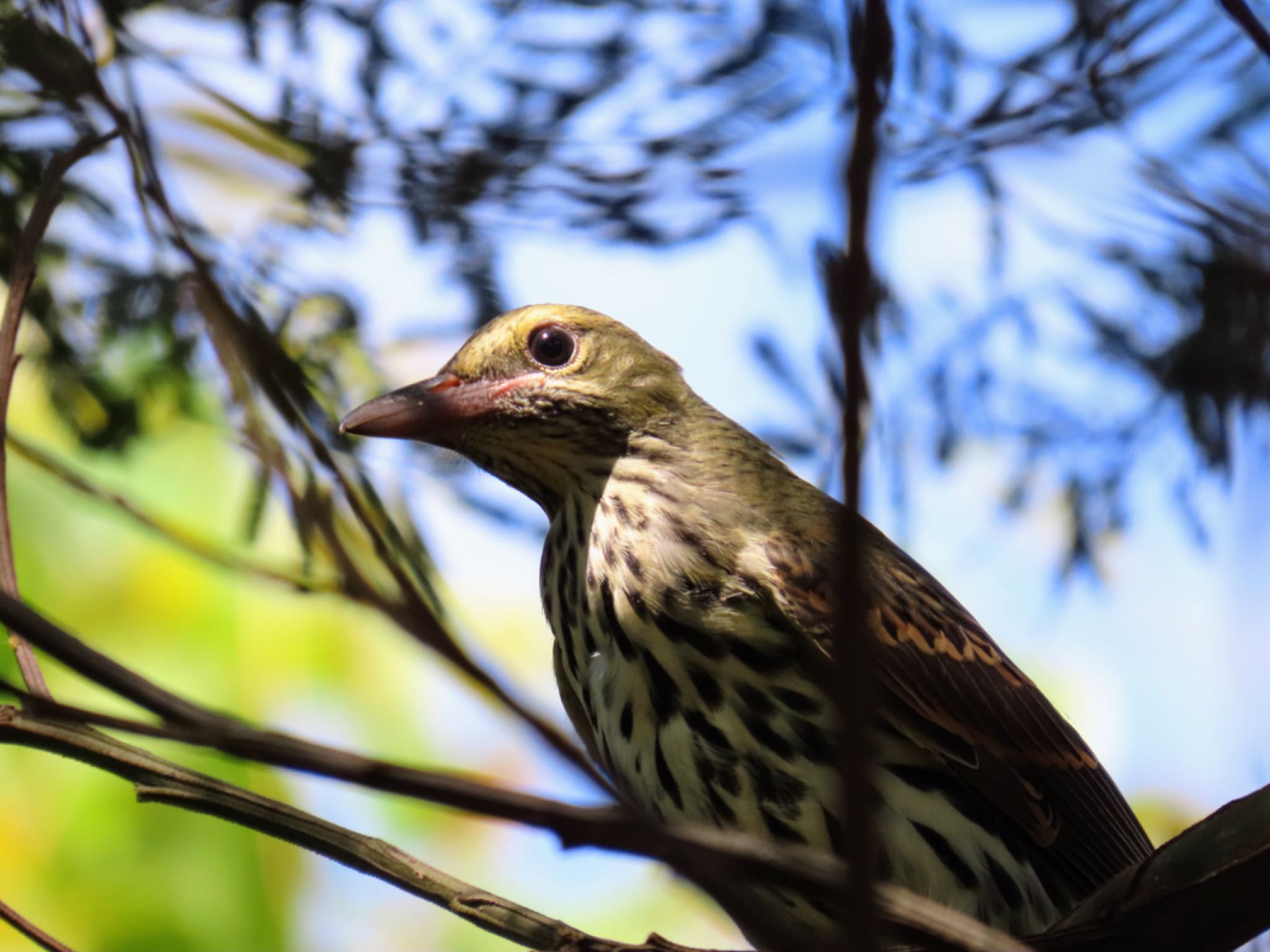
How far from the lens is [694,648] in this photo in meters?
3.28

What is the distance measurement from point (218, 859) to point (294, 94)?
416 centimetres

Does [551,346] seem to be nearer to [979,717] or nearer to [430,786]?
[979,717]

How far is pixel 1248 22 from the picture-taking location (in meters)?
2.37

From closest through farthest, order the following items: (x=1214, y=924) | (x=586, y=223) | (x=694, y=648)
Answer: (x=1214, y=924), (x=694, y=648), (x=586, y=223)

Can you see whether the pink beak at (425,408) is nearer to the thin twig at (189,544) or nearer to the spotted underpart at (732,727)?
the spotted underpart at (732,727)

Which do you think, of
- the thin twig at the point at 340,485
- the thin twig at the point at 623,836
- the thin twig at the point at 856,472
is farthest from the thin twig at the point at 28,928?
the thin twig at the point at 856,472

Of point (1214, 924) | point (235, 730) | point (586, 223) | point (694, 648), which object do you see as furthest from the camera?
point (586, 223)

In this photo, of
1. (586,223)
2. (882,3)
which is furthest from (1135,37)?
(882,3)

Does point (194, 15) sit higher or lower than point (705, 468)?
higher

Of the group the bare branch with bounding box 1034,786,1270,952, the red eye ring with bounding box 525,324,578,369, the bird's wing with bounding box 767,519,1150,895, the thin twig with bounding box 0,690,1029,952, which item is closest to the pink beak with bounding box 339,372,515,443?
the red eye ring with bounding box 525,324,578,369

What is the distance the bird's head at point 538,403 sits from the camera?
3.79m

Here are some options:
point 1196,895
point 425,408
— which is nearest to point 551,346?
point 425,408

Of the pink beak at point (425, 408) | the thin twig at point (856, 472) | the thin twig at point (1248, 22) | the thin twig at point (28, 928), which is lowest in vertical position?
the thin twig at point (28, 928)

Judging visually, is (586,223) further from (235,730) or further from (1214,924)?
(235,730)
